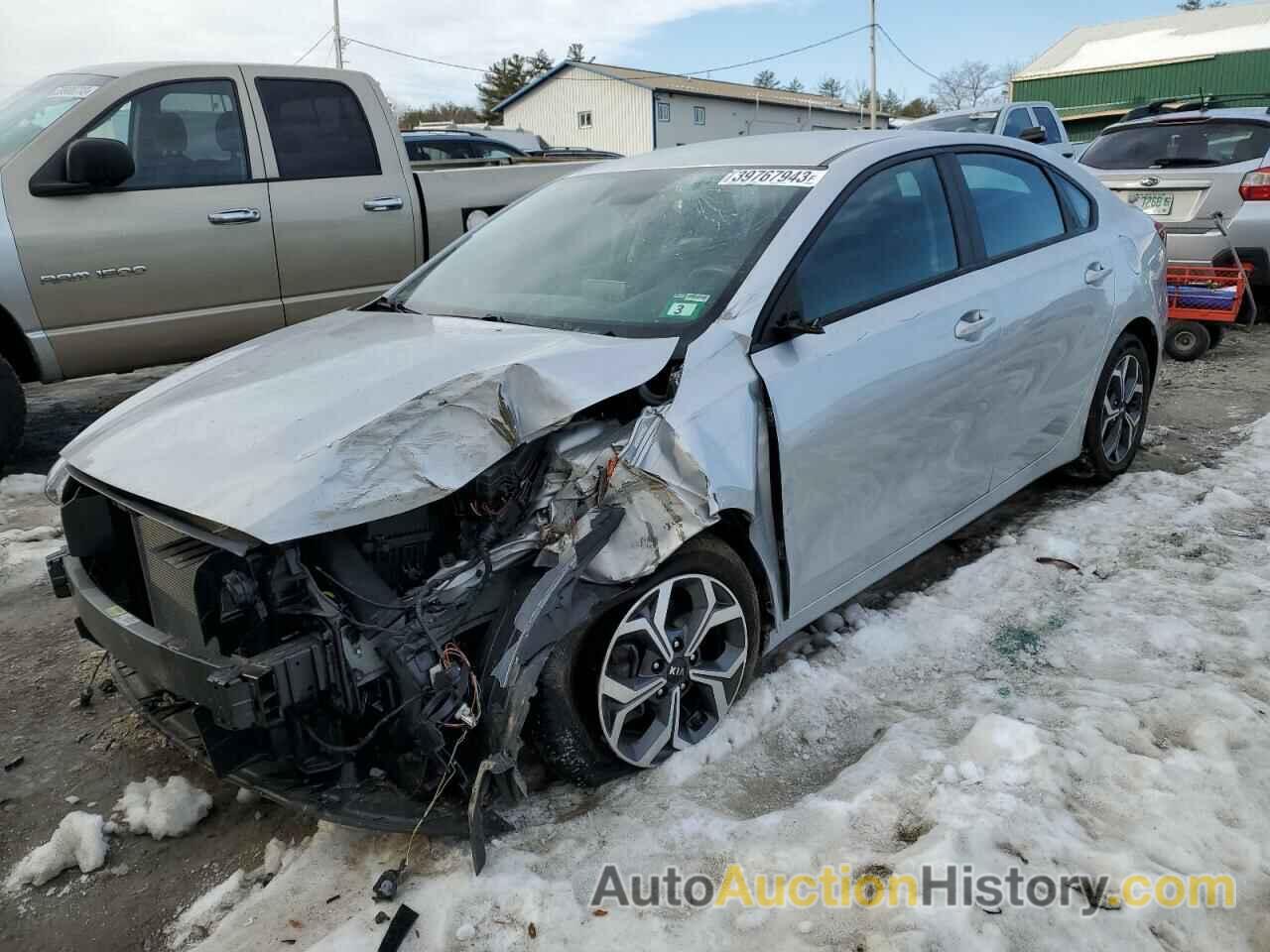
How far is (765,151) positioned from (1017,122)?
1086cm

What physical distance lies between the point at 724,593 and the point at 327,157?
4.63 m

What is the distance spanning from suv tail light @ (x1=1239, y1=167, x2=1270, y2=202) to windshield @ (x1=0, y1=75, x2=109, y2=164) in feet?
26.9

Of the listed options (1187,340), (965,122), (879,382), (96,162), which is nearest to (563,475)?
(879,382)

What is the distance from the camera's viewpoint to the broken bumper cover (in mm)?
2184

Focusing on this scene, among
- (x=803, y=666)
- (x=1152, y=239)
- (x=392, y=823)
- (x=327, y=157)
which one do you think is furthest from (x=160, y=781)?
(x=1152, y=239)

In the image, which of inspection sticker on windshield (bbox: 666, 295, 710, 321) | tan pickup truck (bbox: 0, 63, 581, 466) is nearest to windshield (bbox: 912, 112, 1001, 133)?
tan pickup truck (bbox: 0, 63, 581, 466)

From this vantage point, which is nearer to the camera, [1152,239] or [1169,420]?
[1152,239]

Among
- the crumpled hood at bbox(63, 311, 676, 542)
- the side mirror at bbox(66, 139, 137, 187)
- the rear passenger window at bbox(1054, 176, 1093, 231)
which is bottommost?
the crumpled hood at bbox(63, 311, 676, 542)

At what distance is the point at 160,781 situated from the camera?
2.97 m

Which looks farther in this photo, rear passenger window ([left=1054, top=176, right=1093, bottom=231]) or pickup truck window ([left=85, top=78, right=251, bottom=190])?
pickup truck window ([left=85, top=78, right=251, bottom=190])

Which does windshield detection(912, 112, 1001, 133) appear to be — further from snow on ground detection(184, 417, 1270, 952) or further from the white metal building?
the white metal building

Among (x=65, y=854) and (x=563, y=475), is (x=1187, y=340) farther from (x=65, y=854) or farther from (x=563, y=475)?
(x=65, y=854)

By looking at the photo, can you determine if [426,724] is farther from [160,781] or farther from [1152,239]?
[1152,239]

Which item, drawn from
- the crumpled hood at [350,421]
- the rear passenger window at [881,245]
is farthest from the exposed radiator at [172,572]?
the rear passenger window at [881,245]
